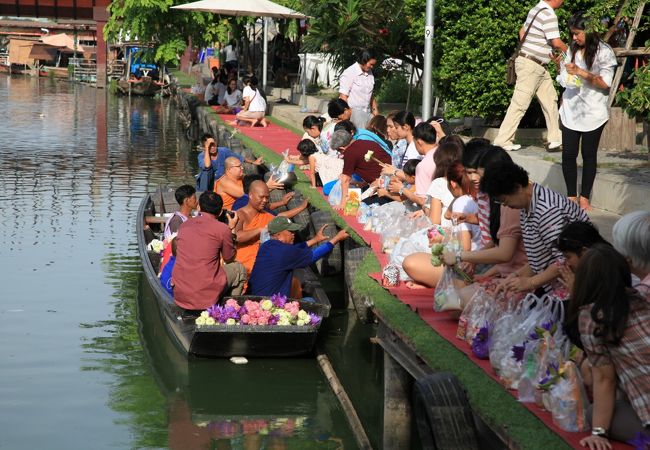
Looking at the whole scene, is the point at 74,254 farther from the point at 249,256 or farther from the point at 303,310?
the point at 303,310

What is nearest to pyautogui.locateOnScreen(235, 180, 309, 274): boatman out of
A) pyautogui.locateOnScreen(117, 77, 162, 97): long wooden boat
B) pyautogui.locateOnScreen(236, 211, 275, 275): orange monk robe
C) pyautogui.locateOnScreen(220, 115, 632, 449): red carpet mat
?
pyautogui.locateOnScreen(236, 211, 275, 275): orange monk robe

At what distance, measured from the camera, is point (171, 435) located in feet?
28.2

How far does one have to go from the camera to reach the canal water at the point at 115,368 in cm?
862

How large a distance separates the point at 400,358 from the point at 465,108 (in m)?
9.76

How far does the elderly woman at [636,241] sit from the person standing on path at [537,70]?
7.38 metres

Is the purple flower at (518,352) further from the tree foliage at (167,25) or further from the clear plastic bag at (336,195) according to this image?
the tree foliage at (167,25)

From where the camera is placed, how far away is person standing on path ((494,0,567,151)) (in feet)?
43.6

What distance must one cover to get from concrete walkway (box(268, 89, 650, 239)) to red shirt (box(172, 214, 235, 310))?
3.38 metres

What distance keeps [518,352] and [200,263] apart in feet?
13.3

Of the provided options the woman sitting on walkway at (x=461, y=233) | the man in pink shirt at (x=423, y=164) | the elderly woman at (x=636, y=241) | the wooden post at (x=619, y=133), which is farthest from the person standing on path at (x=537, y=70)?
the elderly woman at (x=636, y=241)

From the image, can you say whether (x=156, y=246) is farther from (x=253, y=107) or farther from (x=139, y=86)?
(x=139, y=86)

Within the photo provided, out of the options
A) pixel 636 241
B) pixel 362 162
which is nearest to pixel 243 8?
pixel 362 162

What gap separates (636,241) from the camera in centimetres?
584

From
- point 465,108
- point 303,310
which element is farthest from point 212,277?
point 465,108
